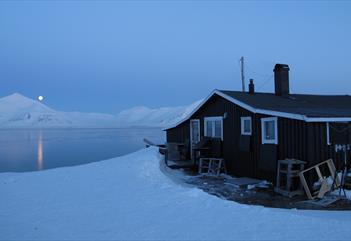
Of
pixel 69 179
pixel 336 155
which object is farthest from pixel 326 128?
pixel 69 179

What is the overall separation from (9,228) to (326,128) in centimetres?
815

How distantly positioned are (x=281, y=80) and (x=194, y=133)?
4.48m

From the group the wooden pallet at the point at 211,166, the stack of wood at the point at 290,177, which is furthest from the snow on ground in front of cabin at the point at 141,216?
the wooden pallet at the point at 211,166

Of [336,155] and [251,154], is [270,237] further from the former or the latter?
[251,154]

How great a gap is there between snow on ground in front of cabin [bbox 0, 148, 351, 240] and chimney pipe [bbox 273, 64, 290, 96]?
8226mm

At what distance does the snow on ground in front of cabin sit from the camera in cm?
538

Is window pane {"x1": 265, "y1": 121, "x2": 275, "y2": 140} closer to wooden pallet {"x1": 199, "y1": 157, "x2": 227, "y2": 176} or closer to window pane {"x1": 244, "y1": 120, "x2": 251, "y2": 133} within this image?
window pane {"x1": 244, "y1": 120, "x2": 251, "y2": 133}

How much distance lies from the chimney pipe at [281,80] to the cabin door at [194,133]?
3.76m

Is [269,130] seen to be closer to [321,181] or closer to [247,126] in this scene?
[247,126]

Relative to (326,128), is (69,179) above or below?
below

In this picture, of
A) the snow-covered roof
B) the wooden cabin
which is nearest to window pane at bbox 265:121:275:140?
the wooden cabin

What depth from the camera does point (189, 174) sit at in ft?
45.6

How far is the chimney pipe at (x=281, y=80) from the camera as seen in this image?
1490 cm

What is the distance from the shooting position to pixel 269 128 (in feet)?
37.4
